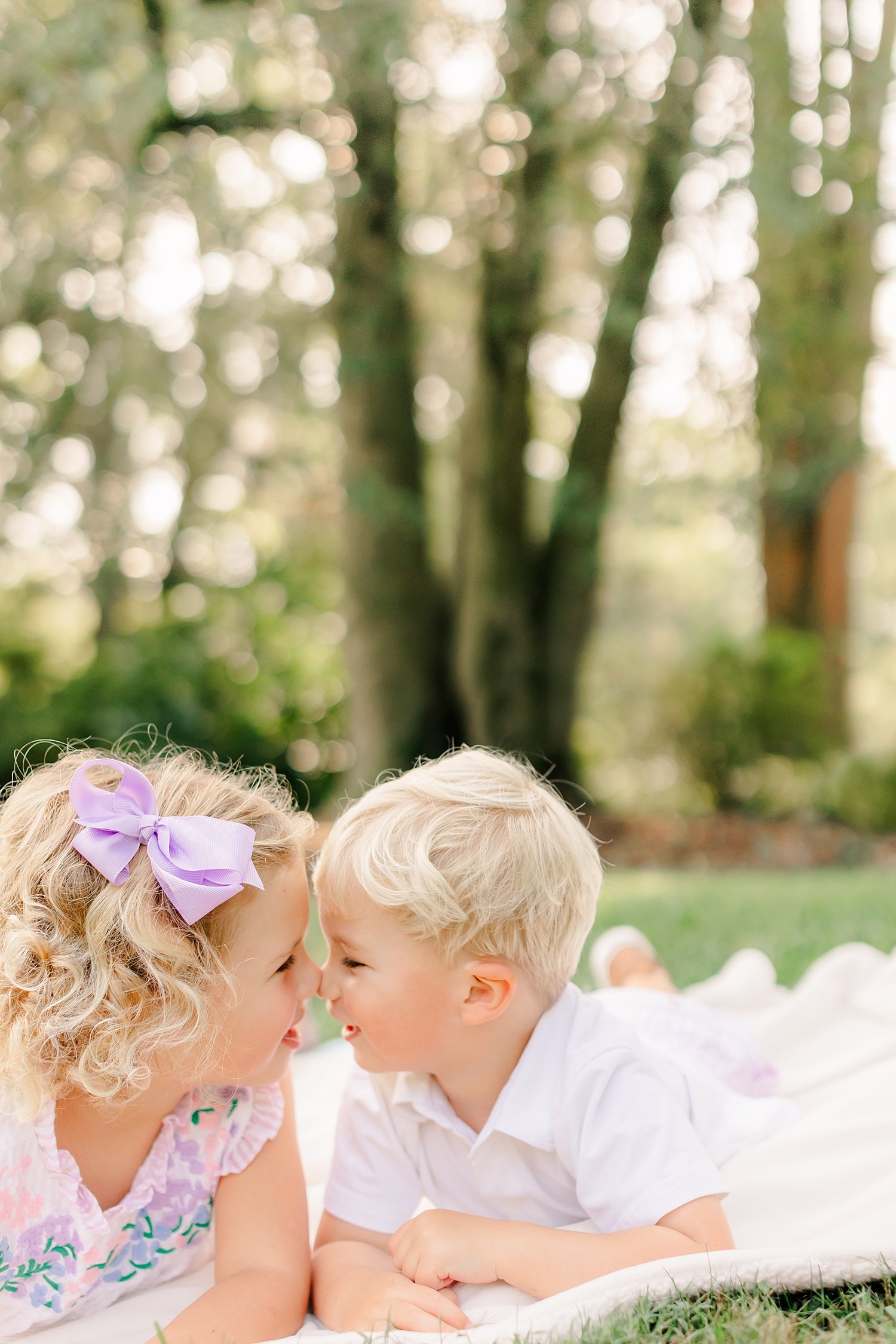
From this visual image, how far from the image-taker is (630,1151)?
1719 millimetres

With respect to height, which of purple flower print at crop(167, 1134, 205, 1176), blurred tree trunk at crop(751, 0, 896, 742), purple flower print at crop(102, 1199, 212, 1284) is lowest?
purple flower print at crop(102, 1199, 212, 1284)

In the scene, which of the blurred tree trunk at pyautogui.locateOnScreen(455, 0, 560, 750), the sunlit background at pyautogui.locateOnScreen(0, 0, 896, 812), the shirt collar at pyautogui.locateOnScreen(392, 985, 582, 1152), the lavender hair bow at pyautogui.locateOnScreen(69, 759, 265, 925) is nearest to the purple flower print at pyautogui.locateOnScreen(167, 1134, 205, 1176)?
the shirt collar at pyautogui.locateOnScreen(392, 985, 582, 1152)

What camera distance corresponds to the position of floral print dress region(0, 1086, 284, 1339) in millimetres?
1716

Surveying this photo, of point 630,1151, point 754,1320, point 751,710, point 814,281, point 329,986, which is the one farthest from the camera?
point 751,710

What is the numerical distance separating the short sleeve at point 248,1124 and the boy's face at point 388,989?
200mm

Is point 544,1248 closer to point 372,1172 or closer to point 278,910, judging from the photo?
point 372,1172

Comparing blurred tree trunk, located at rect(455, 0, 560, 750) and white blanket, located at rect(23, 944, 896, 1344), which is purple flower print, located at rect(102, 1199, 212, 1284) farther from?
blurred tree trunk, located at rect(455, 0, 560, 750)

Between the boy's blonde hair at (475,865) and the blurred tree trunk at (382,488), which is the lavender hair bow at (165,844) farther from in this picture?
the blurred tree trunk at (382,488)

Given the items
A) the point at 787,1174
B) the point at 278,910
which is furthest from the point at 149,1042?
the point at 787,1174

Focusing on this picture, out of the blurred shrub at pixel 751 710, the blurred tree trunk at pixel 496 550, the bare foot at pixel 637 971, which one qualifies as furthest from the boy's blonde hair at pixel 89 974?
the blurred shrub at pixel 751 710

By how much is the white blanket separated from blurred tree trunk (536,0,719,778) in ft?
14.6

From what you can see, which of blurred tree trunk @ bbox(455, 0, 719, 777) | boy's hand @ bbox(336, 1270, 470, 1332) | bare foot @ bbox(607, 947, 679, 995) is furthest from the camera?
blurred tree trunk @ bbox(455, 0, 719, 777)

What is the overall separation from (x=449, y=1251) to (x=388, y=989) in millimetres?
389

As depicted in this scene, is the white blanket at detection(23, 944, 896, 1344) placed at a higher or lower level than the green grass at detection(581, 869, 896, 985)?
higher
